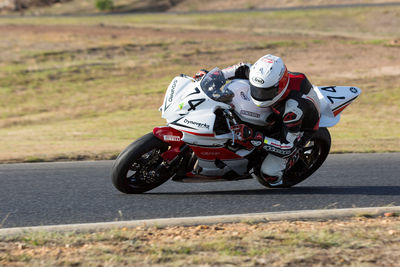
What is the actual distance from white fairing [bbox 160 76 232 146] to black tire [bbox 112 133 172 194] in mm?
301

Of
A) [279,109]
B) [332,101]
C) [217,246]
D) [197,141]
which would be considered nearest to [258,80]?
[279,109]

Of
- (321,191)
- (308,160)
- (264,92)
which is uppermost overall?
(264,92)

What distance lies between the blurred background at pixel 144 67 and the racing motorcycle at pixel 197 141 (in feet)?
11.1

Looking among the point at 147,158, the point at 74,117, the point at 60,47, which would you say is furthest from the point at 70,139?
the point at 60,47

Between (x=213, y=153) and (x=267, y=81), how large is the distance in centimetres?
103

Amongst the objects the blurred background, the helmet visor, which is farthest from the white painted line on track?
the blurred background

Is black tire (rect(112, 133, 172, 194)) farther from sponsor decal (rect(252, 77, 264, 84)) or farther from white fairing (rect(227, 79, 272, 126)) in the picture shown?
sponsor decal (rect(252, 77, 264, 84))

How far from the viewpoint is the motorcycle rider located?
672cm

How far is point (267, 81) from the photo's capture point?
6.65 meters

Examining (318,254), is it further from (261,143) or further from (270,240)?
(261,143)

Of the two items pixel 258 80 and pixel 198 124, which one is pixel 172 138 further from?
pixel 258 80

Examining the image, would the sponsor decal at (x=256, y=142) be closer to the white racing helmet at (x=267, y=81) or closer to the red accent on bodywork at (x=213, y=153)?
the red accent on bodywork at (x=213, y=153)

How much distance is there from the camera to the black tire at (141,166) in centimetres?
654

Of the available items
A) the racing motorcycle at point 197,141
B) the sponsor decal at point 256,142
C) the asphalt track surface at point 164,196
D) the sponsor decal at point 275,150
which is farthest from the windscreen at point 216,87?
the asphalt track surface at point 164,196
